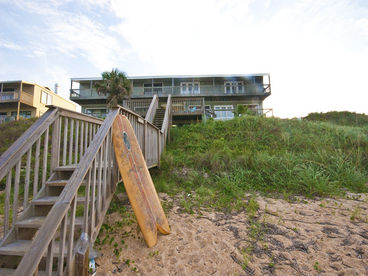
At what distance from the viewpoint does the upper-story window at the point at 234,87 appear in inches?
720

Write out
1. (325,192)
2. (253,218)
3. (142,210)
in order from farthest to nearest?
1. (325,192)
2. (253,218)
3. (142,210)

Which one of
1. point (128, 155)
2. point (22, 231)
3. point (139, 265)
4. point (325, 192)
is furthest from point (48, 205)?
point (325, 192)

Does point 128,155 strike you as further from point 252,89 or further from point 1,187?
point 252,89

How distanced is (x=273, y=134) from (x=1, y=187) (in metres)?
10.1

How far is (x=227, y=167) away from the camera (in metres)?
5.64

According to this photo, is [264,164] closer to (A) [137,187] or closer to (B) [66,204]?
(A) [137,187]

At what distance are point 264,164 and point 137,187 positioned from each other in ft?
14.4

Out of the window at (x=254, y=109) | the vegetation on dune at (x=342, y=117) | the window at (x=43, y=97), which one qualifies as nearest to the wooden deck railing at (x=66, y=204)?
the window at (x=254, y=109)

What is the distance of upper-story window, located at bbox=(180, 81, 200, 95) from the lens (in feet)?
60.0

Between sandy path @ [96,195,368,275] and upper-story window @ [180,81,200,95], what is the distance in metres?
16.3

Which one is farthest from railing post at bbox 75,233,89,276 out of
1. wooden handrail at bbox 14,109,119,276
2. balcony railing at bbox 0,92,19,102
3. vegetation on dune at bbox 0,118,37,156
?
balcony railing at bbox 0,92,19,102

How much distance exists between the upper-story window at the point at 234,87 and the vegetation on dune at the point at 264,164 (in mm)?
10429

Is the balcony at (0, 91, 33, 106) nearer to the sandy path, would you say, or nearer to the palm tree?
the palm tree

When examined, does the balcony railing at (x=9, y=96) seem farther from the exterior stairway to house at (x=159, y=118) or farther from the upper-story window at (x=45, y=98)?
the exterior stairway to house at (x=159, y=118)
